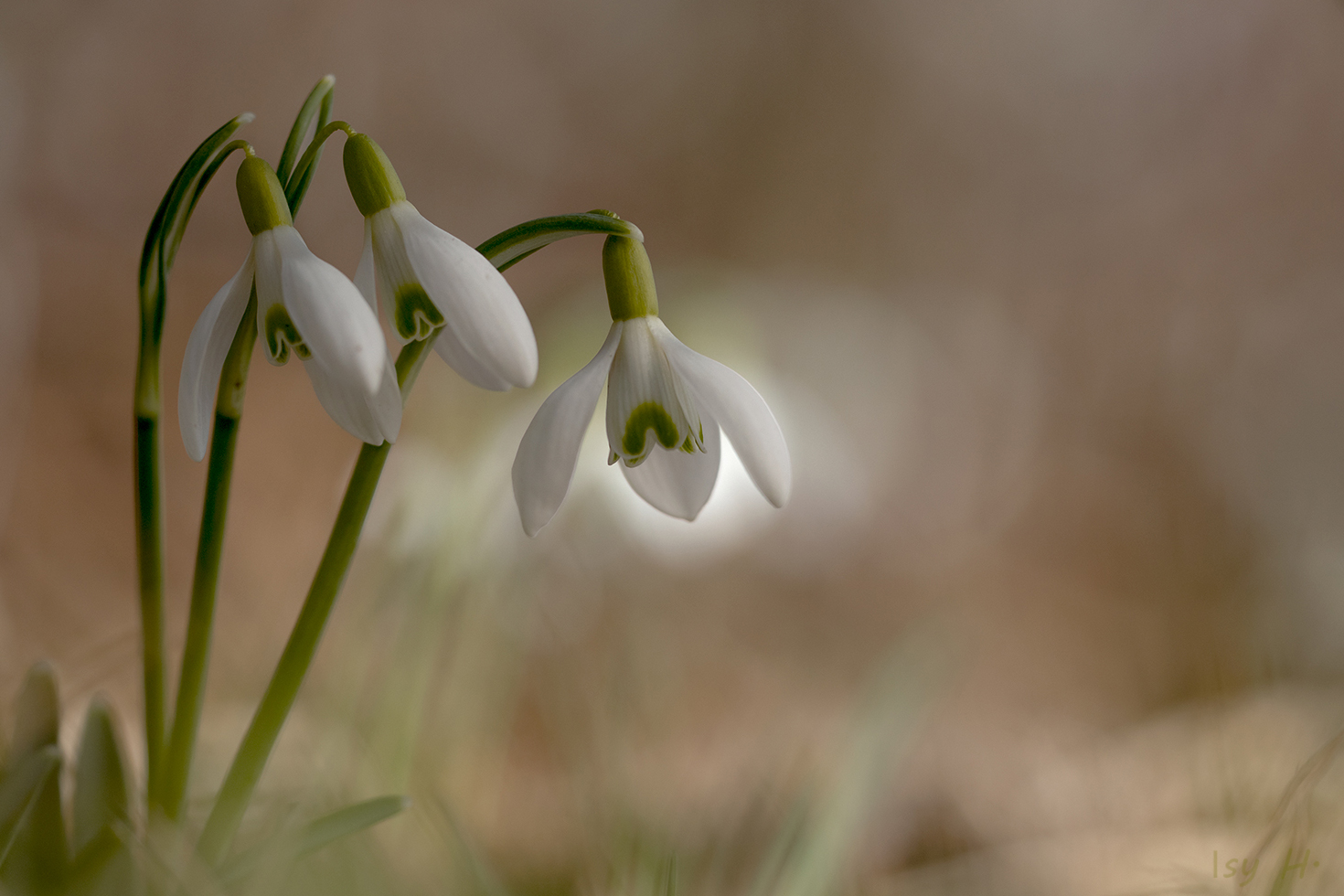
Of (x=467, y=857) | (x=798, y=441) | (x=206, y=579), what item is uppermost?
(x=798, y=441)

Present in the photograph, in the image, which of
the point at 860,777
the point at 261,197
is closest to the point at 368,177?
the point at 261,197

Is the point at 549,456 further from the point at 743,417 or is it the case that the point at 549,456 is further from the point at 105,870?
the point at 105,870

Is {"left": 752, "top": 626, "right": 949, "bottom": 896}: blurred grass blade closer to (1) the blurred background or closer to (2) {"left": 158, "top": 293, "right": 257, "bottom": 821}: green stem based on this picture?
(1) the blurred background

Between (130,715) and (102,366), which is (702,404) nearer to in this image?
(130,715)

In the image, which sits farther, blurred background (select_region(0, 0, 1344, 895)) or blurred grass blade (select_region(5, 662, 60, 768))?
blurred background (select_region(0, 0, 1344, 895))

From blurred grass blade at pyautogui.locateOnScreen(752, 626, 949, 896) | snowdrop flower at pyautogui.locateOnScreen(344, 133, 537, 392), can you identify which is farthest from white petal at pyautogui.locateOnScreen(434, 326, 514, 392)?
blurred grass blade at pyautogui.locateOnScreen(752, 626, 949, 896)

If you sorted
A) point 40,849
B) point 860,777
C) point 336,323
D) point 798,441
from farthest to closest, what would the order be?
point 798,441
point 860,777
point 40,849
point 336,323

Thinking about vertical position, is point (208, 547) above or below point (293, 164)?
below
